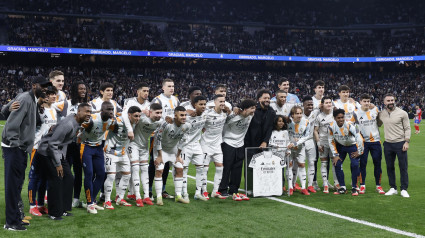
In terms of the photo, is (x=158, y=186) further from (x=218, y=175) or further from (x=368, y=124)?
(x=368, y=124)

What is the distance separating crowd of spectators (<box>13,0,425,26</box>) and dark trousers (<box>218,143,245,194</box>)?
39.4 meters

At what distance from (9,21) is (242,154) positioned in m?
37.3

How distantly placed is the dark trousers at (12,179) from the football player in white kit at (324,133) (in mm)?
5963

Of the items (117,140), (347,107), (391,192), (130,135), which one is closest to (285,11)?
(347,107)

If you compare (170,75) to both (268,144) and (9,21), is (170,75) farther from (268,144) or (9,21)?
(268,144)

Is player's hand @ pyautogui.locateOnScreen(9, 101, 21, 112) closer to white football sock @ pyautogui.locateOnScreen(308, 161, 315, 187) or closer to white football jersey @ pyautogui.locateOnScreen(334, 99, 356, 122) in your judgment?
white football sock @ pyautogui.locateOnScreen(308, 161, 315, 187)

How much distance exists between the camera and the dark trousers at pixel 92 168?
7297 millimetres

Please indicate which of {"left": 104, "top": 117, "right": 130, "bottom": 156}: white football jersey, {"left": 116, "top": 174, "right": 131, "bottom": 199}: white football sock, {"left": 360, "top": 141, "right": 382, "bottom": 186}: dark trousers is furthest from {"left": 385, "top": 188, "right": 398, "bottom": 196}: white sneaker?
{"left": 104, "top": 117, "right": 130, "bottom": 156}: white football jersey

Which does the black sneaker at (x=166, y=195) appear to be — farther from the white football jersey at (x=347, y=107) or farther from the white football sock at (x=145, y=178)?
the white football jersey at (x=347, y=107)

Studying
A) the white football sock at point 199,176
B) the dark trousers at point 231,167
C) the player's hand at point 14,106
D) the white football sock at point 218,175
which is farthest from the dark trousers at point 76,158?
the dark trousers at point 231,167

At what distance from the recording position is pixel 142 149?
8.13m

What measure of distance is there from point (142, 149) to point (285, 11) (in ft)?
156

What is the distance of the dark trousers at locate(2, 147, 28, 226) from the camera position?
5.96 metres

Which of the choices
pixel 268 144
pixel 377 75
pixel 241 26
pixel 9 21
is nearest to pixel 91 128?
pixel 268 144
